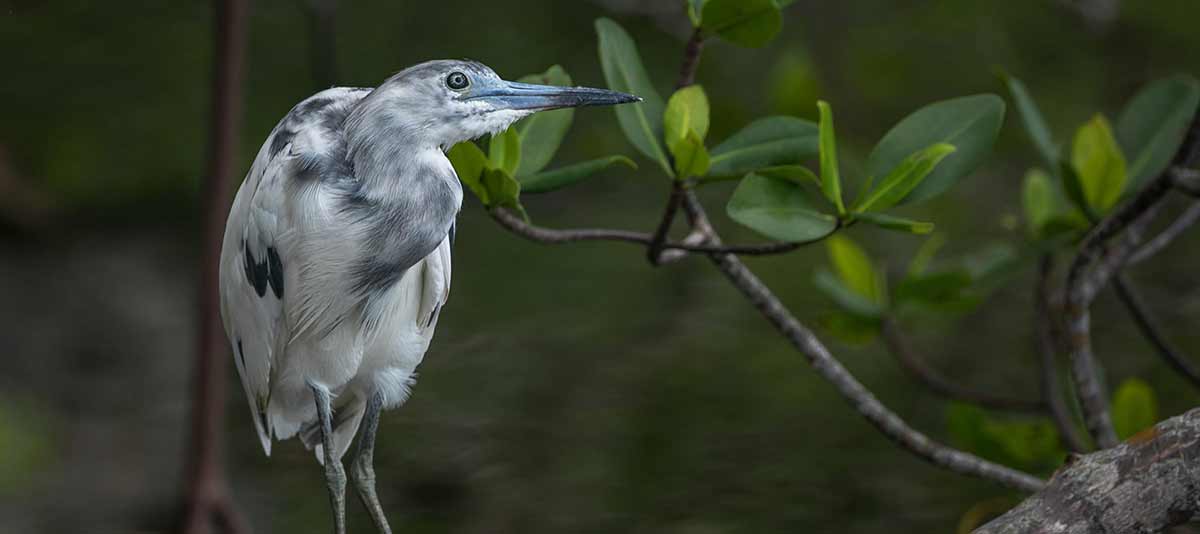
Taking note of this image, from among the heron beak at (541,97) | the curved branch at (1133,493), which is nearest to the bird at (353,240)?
the heron beak at (541,97)

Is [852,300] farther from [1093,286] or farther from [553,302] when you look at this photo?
[553,302]

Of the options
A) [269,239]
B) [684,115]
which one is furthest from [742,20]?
[269,239]

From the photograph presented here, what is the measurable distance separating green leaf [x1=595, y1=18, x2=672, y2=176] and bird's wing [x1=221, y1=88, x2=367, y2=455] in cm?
15

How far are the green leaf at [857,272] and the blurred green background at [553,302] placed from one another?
6.3 inches

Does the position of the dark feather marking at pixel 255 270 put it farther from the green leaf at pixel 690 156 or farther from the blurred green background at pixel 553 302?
the blurred green background at pixel 553 302

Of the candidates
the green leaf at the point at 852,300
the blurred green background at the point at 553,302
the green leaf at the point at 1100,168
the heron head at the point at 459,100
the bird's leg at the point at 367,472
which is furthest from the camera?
the blurred green background at the point at 553,302

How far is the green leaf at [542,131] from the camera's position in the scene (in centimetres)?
85

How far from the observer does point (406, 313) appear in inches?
35.1

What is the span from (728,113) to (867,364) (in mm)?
811

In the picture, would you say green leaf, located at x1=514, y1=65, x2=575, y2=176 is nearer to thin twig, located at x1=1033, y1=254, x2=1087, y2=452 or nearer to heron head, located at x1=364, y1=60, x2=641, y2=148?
heron head, located at x1=364, y1=60, x2=641, y2=148

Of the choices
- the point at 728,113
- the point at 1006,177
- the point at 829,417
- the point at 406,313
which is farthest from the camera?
the point at 1006,177

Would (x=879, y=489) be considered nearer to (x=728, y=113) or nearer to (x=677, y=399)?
(x=677, y=399)

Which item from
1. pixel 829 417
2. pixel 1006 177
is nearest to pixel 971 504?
pixel 829 417

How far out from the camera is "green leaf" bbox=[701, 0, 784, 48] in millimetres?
814
